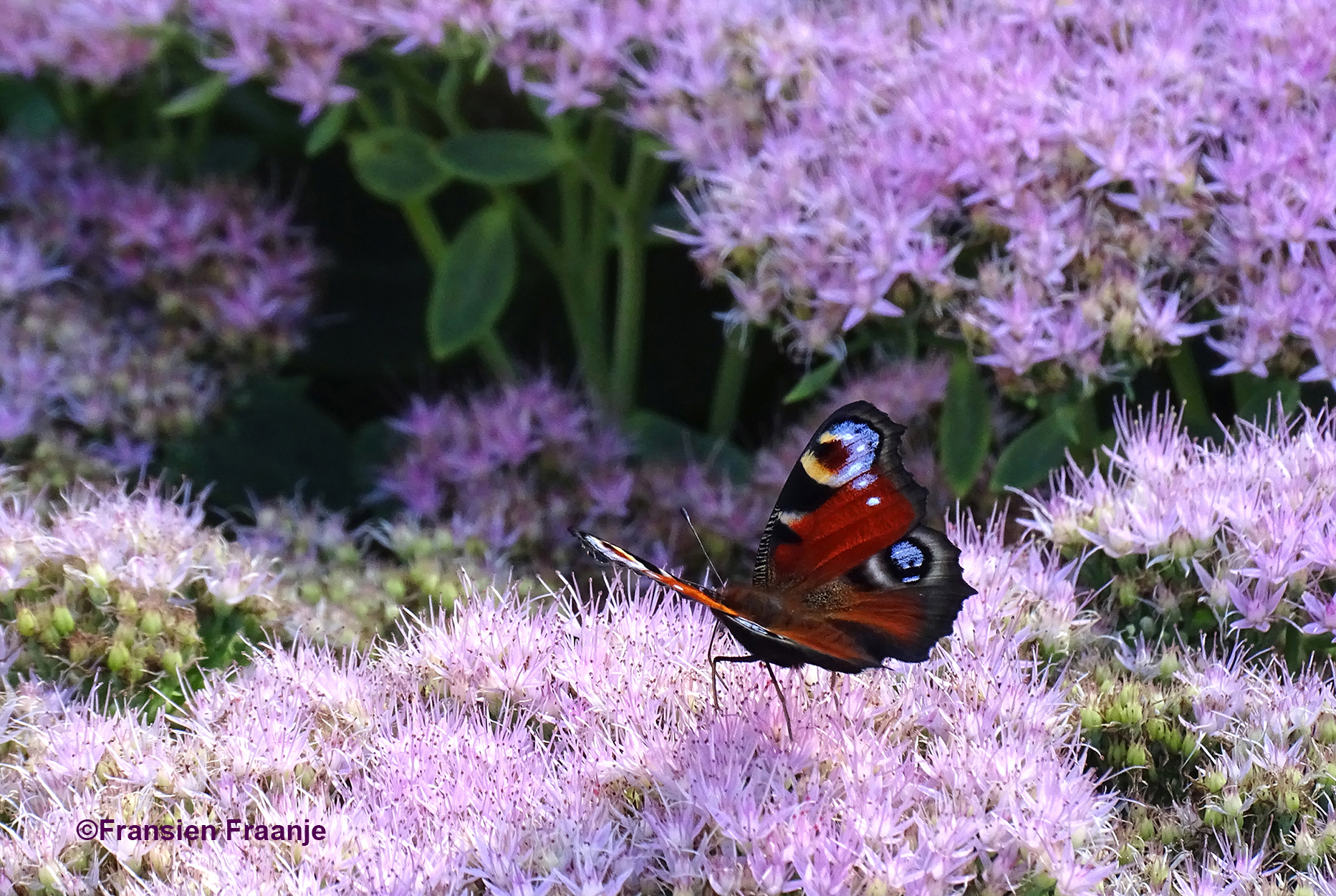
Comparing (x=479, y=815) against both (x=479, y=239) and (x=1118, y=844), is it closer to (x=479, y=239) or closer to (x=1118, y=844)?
(x=1118, y=844)

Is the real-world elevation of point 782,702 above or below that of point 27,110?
below

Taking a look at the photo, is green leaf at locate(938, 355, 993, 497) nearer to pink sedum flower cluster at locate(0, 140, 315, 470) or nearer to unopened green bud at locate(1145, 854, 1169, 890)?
unopened green bud at locate(1145, 854, 1169, 890)

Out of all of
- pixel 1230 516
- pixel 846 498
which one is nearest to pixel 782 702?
pixel 846 498

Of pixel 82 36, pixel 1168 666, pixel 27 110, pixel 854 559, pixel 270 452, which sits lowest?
pixel 270 452

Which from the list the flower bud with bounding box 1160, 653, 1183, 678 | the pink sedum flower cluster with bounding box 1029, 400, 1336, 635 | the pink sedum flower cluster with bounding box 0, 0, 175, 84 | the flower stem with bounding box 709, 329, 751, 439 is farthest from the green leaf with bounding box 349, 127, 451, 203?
the flower bud with bounding box 1160, 653, 1183, 678

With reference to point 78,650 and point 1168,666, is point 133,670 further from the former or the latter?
point 1168,666

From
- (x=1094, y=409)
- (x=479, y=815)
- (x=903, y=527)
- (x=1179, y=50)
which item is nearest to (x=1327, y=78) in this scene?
(x=1179, y=50)

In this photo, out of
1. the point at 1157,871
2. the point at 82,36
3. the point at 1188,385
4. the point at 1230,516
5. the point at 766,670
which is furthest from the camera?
the point at 82,36
